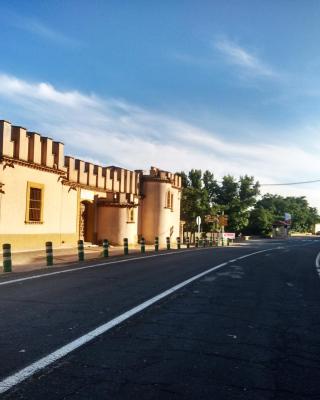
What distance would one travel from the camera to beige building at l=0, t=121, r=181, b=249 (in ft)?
75.6

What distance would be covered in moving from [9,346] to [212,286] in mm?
6685

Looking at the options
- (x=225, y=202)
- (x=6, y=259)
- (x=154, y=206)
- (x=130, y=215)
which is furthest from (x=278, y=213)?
(x=6, y=259)

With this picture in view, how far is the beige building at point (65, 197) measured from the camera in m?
23.0

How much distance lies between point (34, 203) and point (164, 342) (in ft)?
65.9

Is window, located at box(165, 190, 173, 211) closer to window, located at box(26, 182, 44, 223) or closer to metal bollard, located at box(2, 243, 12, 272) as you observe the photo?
window, located at box(26, 182, 44, 223)

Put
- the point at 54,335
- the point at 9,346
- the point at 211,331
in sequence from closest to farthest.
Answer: the point at 9,346, the point at 54,335, the point at 211,331

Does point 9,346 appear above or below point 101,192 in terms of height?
below

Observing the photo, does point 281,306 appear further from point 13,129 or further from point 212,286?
point 13,129

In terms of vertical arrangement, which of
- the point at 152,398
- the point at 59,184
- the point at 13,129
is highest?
the point at 13,129

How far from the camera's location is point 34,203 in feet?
81.8

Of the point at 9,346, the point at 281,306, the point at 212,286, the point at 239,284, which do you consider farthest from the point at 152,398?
the point at 239,284

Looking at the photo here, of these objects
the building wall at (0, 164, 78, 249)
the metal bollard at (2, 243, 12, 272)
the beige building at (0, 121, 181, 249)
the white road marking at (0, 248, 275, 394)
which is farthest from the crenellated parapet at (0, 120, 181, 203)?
the white road marking at (0, 248, 275, 394)

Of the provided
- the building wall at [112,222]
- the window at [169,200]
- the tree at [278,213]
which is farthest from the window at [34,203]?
the tree at [278,213]

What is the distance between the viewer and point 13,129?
23.6m
